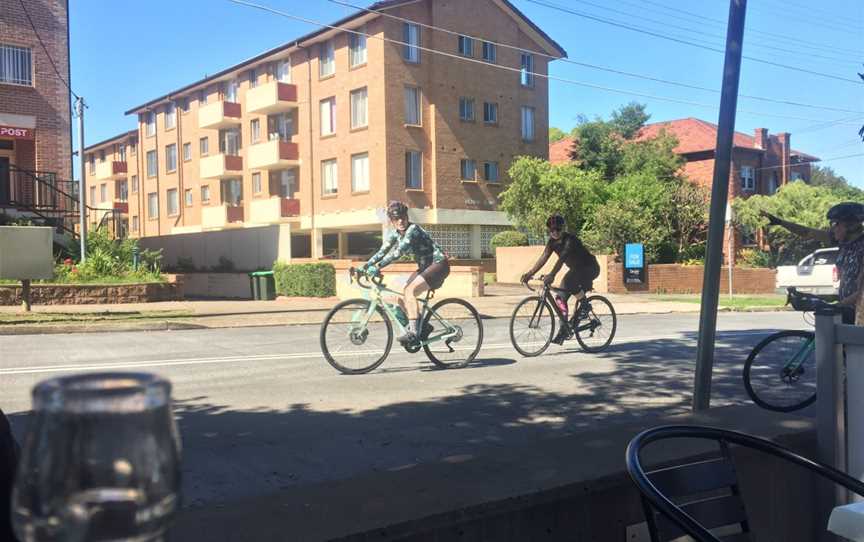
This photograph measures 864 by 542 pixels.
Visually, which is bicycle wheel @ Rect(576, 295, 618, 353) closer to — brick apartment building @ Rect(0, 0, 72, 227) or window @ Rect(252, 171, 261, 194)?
brick apartment building @ Rect(0, 0, 72, 227)

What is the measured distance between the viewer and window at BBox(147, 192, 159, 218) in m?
51.2

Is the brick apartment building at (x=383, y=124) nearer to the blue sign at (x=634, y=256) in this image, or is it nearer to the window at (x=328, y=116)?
the window at (x=328, y=116)

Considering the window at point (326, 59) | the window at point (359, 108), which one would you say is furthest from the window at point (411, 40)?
the window at point (326, 59)

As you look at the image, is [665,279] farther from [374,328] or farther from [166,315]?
[374,328]

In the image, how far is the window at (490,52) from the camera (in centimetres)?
3569

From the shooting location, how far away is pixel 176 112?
47406 millimetres

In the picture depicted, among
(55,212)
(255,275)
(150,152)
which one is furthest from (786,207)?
(150,152)

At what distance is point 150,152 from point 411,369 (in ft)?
157

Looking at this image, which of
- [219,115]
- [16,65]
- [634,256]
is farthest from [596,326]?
[219,115]

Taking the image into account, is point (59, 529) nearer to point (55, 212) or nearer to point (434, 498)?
point (434, 498)

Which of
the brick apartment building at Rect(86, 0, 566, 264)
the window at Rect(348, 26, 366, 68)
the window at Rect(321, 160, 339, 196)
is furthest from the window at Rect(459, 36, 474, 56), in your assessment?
the window at Rect(321, 160, 339, 196)

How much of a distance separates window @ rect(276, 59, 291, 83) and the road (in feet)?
91.5

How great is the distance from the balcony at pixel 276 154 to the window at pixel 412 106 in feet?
22.9

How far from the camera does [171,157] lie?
4922 centimetres
